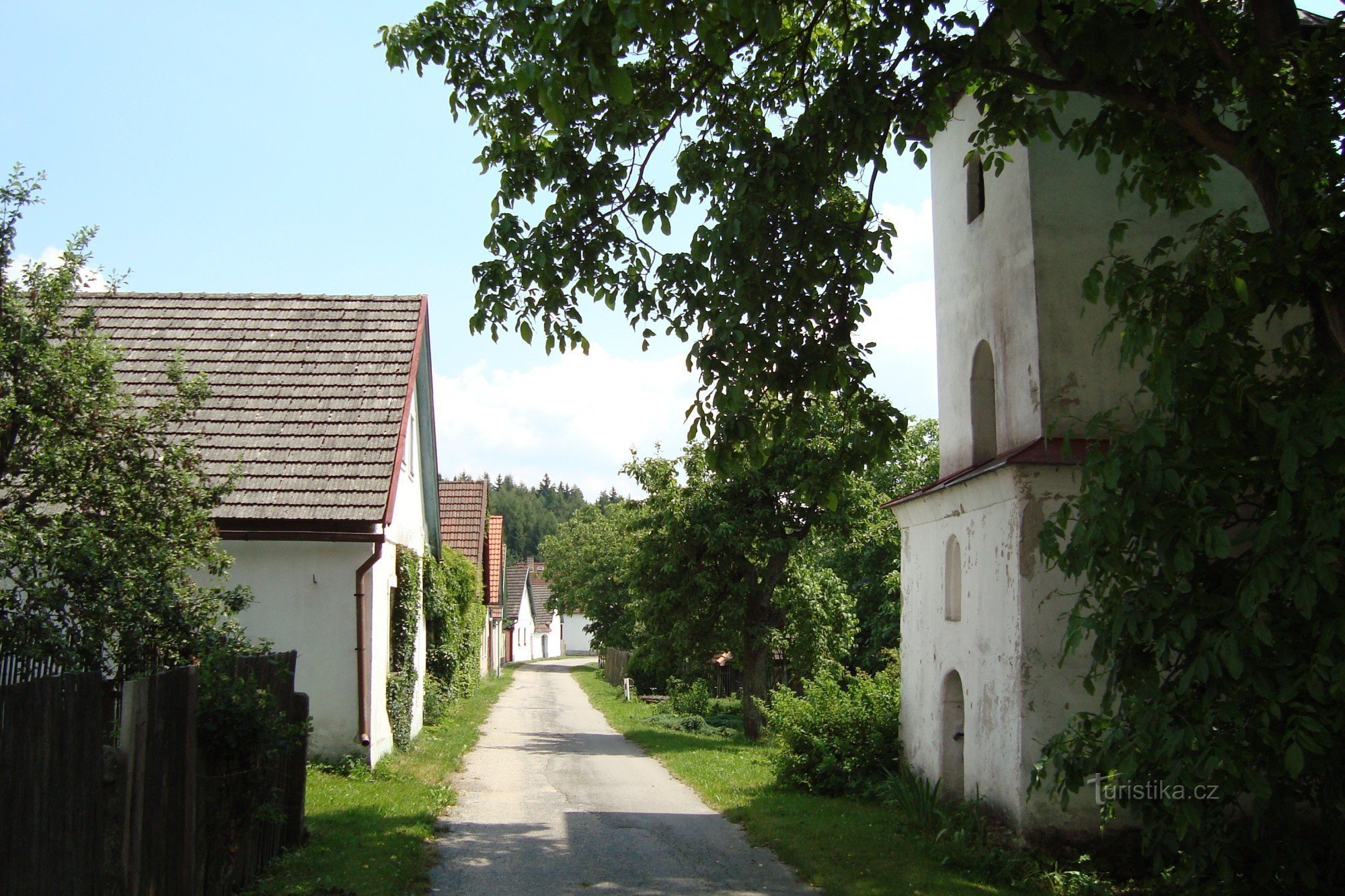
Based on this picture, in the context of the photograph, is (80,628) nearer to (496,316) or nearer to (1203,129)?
(496,316)

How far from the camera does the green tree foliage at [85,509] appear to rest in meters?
6.68

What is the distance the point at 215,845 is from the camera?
22.4 feet

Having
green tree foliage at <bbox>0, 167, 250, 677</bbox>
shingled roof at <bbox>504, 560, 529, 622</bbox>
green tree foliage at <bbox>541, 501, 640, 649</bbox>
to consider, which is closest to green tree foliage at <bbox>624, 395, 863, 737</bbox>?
green tree foliage at <bbox>541, 501, 640, 649</bbox>

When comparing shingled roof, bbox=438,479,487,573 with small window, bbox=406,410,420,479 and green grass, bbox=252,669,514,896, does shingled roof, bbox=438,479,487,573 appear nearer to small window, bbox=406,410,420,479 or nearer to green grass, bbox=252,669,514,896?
small window, bbox=406,410,420,479

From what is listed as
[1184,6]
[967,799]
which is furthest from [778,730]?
[1184,6]

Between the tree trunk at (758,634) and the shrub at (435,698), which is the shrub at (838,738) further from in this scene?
the shrub at (435,698)

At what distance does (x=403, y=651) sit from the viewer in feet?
52.4

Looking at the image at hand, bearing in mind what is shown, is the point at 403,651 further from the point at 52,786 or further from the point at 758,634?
the point at 52,786

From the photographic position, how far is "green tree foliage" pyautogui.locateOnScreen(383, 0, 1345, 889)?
5.96 m

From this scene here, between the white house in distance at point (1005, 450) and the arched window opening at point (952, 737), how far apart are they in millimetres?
17

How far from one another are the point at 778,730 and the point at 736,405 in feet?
25.5

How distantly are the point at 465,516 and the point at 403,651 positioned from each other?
18.4 metres

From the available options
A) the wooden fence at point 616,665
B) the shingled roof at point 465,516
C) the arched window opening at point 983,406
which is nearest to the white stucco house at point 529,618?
the wooden fence at point 616,665

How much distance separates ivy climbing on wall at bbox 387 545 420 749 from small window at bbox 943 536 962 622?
8.02 m
